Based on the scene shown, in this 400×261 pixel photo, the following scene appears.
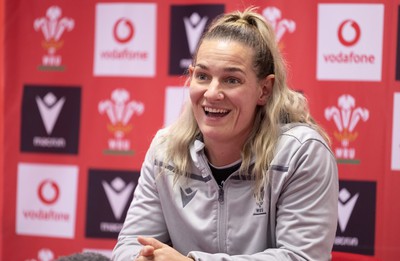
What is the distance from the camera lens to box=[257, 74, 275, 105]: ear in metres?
1.95

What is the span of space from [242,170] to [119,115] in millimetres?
1352

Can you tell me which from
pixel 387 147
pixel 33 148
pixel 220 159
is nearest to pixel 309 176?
pixel 220 159

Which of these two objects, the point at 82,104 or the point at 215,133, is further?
the point at 82,104

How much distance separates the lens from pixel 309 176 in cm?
183

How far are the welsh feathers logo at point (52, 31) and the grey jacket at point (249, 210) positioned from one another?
1343 millimetres

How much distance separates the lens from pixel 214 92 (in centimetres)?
185

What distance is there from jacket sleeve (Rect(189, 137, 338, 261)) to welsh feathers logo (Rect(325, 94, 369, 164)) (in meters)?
0.99

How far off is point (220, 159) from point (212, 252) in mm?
313

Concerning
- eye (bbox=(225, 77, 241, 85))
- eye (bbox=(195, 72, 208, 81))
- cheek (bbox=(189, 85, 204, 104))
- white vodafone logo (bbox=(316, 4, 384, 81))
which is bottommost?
Result: cheek (bbox=(189, 85, 204, 104))

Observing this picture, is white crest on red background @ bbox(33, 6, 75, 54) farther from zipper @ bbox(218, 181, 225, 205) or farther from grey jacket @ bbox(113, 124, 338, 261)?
zipper @ bbox(218, 181, 225, 205)

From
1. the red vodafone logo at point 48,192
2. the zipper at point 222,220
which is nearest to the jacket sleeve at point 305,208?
the zipper at point 222,220

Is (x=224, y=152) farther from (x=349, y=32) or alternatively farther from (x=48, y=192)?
(x=48, y=192)

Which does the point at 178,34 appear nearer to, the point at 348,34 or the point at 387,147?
the point at 348,34

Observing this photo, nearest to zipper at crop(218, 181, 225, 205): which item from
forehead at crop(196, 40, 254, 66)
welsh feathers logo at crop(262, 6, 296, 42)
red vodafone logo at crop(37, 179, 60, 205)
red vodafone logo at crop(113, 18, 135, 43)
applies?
forehead at crop(196, 40, 254, 66)
